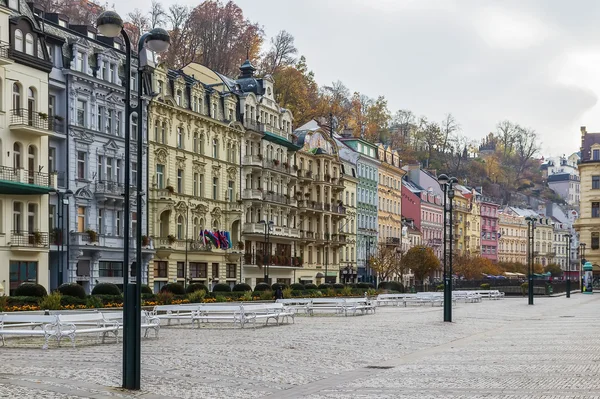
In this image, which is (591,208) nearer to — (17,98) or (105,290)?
(105,290)

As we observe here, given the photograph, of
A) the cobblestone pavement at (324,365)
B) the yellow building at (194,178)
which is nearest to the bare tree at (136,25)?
the yellow building at (194,178)

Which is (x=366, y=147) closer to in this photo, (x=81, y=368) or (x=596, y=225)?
(x=596, y=225)

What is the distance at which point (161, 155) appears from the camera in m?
63.9

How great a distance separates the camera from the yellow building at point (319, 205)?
3462 inches

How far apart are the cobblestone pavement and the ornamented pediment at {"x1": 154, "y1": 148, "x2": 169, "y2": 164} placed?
1370 inches

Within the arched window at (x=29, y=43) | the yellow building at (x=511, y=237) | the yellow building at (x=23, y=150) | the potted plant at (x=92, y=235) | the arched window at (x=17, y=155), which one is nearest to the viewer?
the yellow building at (x=23, y=150)

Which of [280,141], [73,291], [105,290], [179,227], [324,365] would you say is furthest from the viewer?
[280,141]

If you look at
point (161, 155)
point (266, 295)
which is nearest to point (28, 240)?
point (266, 295)

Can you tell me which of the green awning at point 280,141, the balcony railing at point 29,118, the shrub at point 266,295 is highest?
the green awning at point 280,141

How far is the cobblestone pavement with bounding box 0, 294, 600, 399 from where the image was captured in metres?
14.5

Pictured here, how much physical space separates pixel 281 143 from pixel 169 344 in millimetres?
59028

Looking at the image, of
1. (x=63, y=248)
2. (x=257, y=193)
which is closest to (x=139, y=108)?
(x=63, y=248)

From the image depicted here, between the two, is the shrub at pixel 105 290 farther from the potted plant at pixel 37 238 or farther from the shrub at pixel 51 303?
the shrub at pixel 51 303

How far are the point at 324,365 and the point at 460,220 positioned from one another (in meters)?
123
